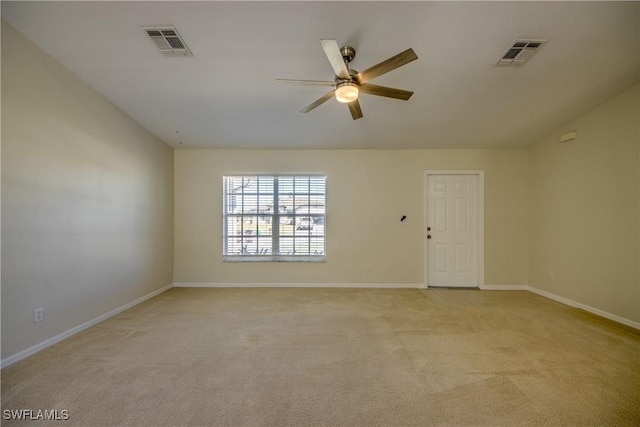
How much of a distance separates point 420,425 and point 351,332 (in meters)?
1.21

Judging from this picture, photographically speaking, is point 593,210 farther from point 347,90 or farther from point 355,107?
point 347,90

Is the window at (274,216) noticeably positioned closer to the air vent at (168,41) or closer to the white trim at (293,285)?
the white trim at (293,285)

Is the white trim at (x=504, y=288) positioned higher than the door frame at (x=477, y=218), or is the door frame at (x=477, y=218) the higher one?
the door frame at (x=477, y=218)

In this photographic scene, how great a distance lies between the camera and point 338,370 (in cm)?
194

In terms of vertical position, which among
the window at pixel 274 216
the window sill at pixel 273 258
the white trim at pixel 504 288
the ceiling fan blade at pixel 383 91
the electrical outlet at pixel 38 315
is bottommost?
the white trim at pixel 504 288

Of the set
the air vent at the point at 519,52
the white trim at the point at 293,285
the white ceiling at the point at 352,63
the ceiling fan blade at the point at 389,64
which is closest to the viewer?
the ceiling fan blade at the point at 389,64

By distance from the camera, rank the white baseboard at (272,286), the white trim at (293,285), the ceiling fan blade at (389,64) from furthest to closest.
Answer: the white trim at (293,285) < the white baseboard at (272,286) < the ceiling fan blade at (389,64)

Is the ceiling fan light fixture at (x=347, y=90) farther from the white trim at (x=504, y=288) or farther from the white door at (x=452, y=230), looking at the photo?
the white trim at (x=504, y=288)

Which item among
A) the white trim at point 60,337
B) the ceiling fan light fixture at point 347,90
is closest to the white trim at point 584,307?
the ceiling fan light fixture at point 347,90

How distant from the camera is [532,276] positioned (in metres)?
4.20

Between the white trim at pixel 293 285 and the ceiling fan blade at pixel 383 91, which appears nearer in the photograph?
the ceiling fan blade at pixel 383 91

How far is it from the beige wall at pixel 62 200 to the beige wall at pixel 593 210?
237 inches

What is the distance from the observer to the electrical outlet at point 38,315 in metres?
2.16

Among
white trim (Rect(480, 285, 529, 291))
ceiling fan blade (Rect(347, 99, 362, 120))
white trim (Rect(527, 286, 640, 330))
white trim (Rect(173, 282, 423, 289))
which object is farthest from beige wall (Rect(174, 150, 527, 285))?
ceiling fan blade (Rect(347, 99, 362, 120))
